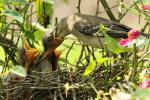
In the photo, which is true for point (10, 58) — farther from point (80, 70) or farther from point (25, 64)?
point (80, 70)

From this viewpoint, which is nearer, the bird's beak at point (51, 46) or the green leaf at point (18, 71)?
the green leaf at point (18, 71)

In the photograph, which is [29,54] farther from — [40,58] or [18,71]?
[18,71]

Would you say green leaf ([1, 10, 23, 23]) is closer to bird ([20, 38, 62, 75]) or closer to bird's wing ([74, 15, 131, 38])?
bird ([20, 38, 62, 75])

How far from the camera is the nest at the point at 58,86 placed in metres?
1.38

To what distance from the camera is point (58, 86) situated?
1.41 meters

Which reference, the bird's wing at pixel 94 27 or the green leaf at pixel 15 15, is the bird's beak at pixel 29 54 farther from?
the bird's wing at pixel 94 27

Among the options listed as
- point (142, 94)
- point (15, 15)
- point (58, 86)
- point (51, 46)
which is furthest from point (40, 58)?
point (142, 94)

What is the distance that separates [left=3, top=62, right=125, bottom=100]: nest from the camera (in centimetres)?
138

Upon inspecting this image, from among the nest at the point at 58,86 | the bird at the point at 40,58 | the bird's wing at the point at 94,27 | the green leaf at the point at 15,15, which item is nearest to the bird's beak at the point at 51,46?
the bird at the point at 40,58

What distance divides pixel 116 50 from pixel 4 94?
1.43 ft

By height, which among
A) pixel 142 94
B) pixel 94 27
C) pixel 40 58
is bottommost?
pixel 142 94

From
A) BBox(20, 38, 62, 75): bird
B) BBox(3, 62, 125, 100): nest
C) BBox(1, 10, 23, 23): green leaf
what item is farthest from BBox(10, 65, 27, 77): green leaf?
BBox(20, 38, 62, 75): bird

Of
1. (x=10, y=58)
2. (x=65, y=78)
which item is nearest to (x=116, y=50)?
(x=65, y=78)

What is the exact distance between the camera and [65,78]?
1.49 metres
